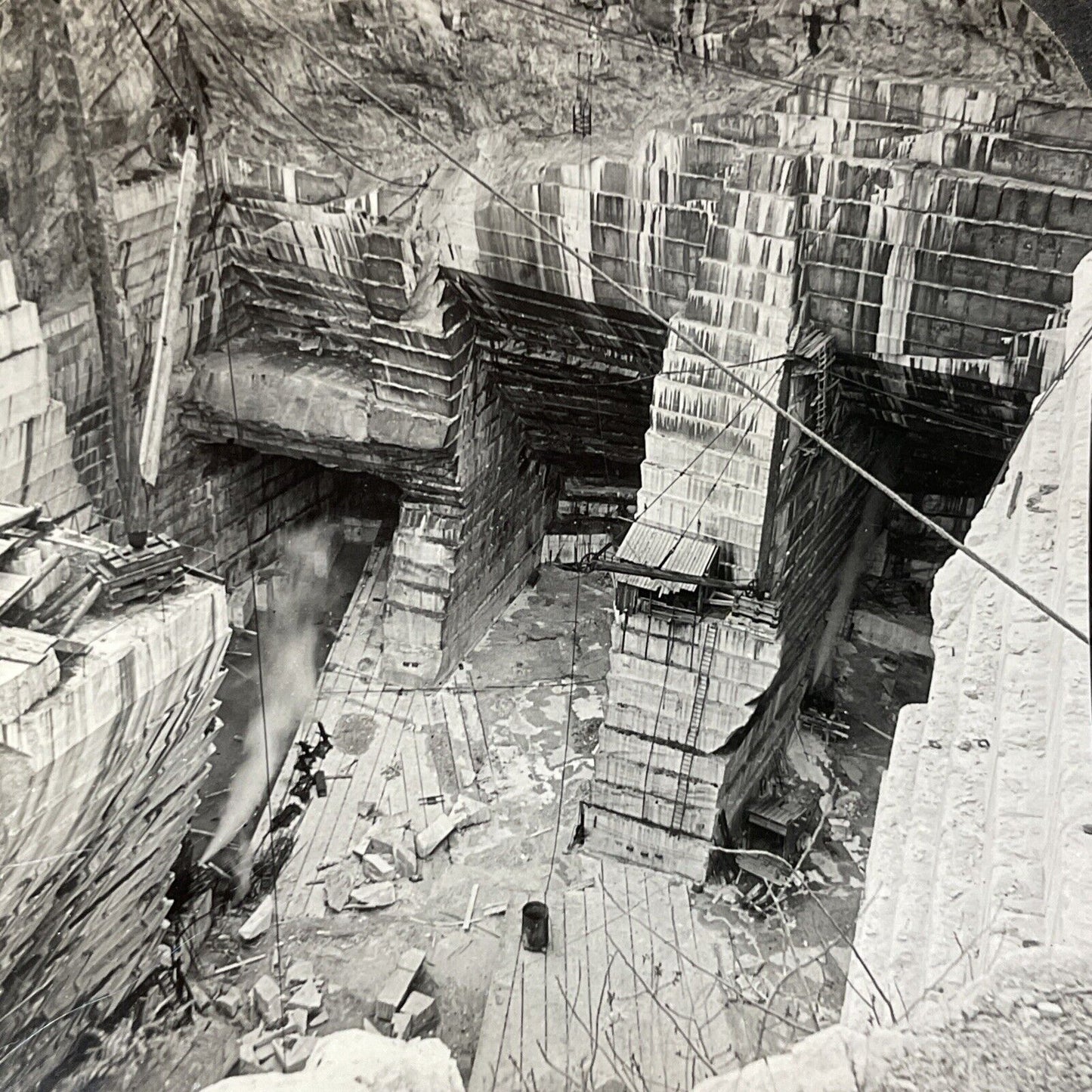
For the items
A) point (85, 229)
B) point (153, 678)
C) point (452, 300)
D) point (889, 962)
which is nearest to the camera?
point (889, 962)

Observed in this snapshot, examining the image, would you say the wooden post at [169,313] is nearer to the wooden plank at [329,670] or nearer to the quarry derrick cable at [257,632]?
the quarry derrick cable at [257,632]

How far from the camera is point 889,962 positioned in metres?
3.02

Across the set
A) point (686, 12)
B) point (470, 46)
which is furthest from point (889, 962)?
point (470, 46)

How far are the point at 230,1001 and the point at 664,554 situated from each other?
4.00 metres

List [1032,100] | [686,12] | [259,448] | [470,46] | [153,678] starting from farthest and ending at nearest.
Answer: [259,448] → [470,46] → [686,12] → [1032,100] → [153,678]

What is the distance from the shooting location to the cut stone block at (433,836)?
9.02 meters

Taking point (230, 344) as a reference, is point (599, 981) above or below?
below

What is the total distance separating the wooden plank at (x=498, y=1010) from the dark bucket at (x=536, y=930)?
10 centimetres

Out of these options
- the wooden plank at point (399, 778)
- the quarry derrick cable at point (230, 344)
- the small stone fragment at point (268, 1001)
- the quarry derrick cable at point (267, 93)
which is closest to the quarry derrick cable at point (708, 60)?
the quarry derrick cable at point (267, 93)

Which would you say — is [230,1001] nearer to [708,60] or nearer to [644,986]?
[644,986]

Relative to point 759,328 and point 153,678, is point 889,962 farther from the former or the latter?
point 759,328

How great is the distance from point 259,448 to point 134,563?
4.12 metres

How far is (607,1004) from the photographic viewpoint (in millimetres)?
7477

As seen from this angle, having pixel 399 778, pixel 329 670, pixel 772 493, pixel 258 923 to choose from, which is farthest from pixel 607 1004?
pixel 329 670
